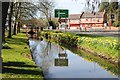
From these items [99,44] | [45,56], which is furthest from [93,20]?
[45,56]

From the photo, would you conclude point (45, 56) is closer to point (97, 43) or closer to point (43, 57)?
point (43, 57)

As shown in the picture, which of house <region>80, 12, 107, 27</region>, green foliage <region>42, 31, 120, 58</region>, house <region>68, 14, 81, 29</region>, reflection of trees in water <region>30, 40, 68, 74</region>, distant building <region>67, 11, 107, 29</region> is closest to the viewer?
reflection of trees in water <region>30, 40, 68, 74</region>

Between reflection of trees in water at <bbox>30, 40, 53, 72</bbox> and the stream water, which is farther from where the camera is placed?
reflection of trees in water at <bbox>30, 40, 53, 72</bbox>

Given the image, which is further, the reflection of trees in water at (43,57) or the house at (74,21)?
the house at (74,21)

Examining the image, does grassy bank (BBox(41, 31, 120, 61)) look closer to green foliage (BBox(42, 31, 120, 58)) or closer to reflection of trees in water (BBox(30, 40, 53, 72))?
green foliage (BBox(42, 31, 120, 58))

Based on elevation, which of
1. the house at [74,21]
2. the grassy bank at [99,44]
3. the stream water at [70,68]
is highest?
the house at [74,21]

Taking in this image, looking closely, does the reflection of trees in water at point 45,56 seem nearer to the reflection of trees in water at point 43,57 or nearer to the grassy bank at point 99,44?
the reflection of trees in water at point 43,57

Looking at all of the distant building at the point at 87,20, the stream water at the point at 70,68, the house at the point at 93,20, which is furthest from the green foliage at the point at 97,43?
the distant building at the point at 87,20

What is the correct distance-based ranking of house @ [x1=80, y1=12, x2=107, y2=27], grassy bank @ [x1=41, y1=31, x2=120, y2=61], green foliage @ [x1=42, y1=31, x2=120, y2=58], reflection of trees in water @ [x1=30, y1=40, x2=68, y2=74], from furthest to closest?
house @ [x1=80, y1=12, x2=107, y2=27] → green foliage @ [x1=42, y1=31, x2=120, y2=58] → grassy bank @ [x1=41, y1=31, x2=120, y2=61] → reflection of trees in water @ [x1=30, y1=40, x2=68, y2=74]

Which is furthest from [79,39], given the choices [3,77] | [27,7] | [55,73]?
[3,77]

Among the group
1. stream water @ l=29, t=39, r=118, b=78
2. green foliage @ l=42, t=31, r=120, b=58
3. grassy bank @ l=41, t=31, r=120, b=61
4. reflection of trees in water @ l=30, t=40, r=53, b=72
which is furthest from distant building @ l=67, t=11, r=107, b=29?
stream water @ l=29, t=39, r=118, b=78

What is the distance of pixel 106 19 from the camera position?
4464 inches

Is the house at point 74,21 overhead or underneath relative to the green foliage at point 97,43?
overhead

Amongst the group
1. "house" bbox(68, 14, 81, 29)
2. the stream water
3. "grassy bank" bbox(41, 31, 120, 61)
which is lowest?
the stream water
